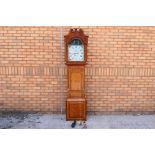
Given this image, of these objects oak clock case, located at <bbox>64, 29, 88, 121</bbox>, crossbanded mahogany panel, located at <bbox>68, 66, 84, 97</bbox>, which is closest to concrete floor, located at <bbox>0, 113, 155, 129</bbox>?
oak clock case, located at <bbox>64, 29, 88, 121</bbox>

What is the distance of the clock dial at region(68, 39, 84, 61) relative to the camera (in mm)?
6449

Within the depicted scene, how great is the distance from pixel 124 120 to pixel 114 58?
1.32 metres

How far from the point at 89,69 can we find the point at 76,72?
0.52 m

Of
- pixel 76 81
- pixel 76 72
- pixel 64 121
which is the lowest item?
pixel 64 121

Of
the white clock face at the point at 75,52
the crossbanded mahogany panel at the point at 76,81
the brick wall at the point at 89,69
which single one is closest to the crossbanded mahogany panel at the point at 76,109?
the crossbanded mahogany panel at the point at 76,81

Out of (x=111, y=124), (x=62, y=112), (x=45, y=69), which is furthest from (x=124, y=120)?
(x=45, y=69)

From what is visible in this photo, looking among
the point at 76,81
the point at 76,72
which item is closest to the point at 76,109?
the point at 76,81

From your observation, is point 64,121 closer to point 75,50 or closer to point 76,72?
point 76,72

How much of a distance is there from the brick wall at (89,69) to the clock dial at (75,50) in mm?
551

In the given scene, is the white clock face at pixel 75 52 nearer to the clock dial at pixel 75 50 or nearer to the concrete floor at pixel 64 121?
the clock dial at pixel 75 50

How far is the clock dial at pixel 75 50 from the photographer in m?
6.45

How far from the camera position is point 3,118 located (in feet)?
23.0

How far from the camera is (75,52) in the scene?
21.2 ft

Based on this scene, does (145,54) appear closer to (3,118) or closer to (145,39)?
(145,39)
